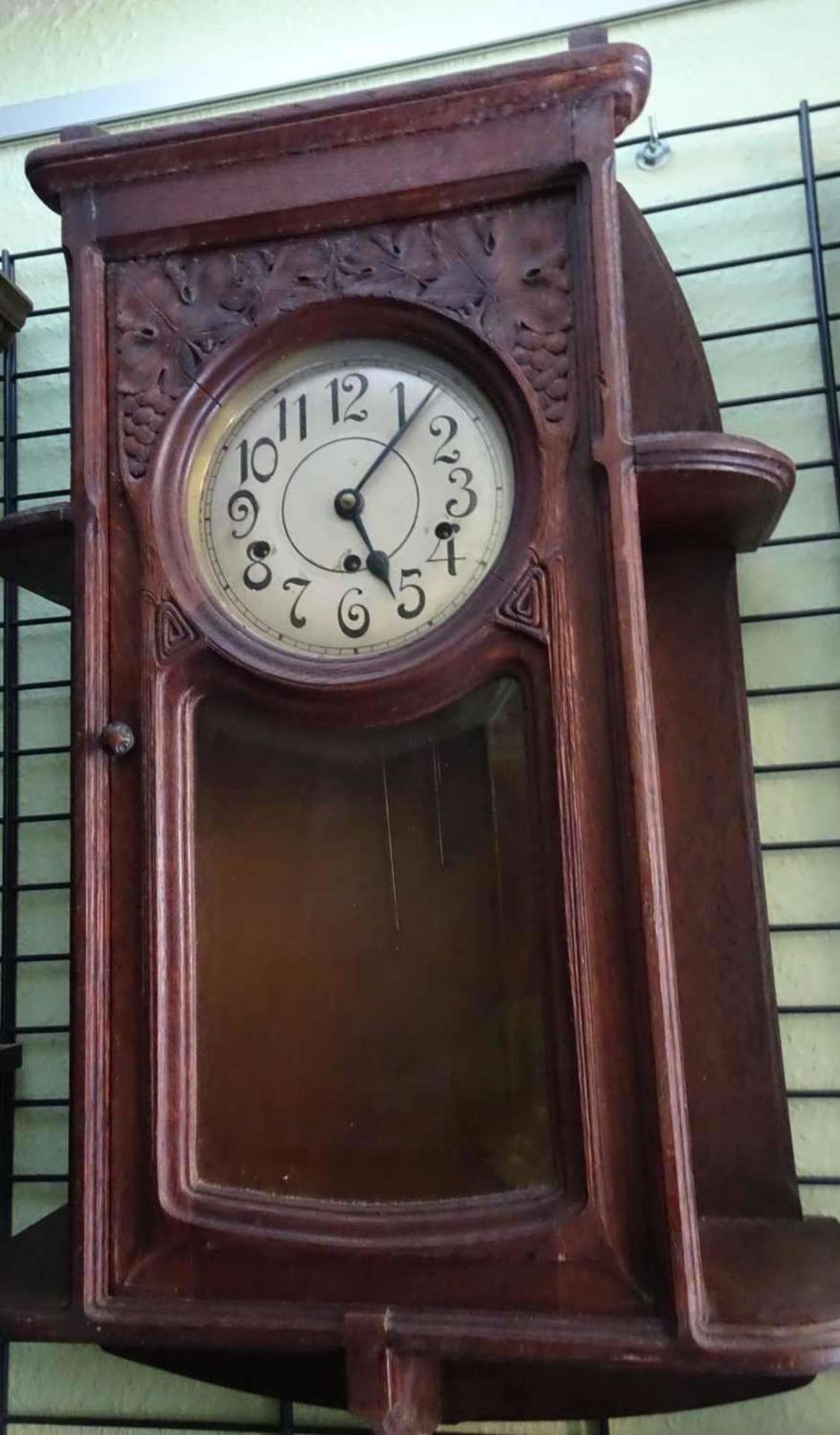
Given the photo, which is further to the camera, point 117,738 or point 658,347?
point 658,347

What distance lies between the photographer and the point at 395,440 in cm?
68

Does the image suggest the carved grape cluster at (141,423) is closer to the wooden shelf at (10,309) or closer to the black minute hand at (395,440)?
the black minute hand at (395,440)

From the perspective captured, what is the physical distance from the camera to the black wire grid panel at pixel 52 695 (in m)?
0.82

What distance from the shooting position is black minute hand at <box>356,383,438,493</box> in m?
0.67

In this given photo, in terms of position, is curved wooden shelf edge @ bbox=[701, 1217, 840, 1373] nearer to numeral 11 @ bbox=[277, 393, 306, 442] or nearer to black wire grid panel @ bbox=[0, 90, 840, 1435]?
black wire grid panel @ bbox=[0, 90, 840, 1435]

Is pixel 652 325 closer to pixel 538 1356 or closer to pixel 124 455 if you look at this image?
pixel 124 455

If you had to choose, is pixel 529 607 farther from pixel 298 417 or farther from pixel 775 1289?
pixel 775 1289

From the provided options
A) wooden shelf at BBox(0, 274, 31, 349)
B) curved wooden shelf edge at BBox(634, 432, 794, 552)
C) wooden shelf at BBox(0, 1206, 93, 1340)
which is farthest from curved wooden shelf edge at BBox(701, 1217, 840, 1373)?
wooden shelf at BBox(0, 274, 31, 349)

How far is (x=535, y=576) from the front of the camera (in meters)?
0.63

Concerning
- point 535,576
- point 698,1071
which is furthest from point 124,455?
point 698,1071

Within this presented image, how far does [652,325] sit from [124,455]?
1.30 feet

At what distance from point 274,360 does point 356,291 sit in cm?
7

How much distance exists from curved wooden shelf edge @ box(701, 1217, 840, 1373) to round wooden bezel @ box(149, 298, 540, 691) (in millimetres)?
372

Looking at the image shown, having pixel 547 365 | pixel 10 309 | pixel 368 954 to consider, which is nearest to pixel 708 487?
pixel 547 365
